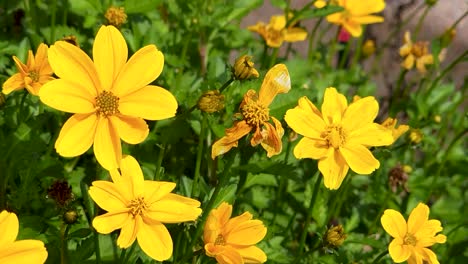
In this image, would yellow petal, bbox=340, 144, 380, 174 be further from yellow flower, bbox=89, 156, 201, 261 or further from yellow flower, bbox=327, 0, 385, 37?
yellow flower, bbox=327, 0, 385, 37

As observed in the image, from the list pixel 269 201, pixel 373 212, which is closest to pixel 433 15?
pixel 373 212

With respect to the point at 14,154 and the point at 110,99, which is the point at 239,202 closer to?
the point at 14,154

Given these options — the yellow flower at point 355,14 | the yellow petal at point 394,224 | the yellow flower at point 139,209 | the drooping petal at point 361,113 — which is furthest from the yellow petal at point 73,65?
the yellow flower at point 355,14

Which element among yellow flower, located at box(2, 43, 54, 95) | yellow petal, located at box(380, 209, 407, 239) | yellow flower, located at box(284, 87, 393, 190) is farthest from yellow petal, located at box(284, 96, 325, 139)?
yellow flower, located at box(2, 43, 54, 95)

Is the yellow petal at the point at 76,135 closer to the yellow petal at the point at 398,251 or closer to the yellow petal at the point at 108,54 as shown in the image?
the yellow petal at the point at 108,54

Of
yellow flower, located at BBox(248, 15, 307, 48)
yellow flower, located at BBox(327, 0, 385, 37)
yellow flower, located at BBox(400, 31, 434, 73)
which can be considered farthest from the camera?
yellow flower, located at BBox(400, 31, 434, 73)

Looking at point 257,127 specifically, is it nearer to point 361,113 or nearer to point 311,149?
point 311,149

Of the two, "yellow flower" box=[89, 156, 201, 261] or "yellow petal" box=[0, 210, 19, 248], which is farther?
"yellow flower" box=[89, 156, 201, 261]
